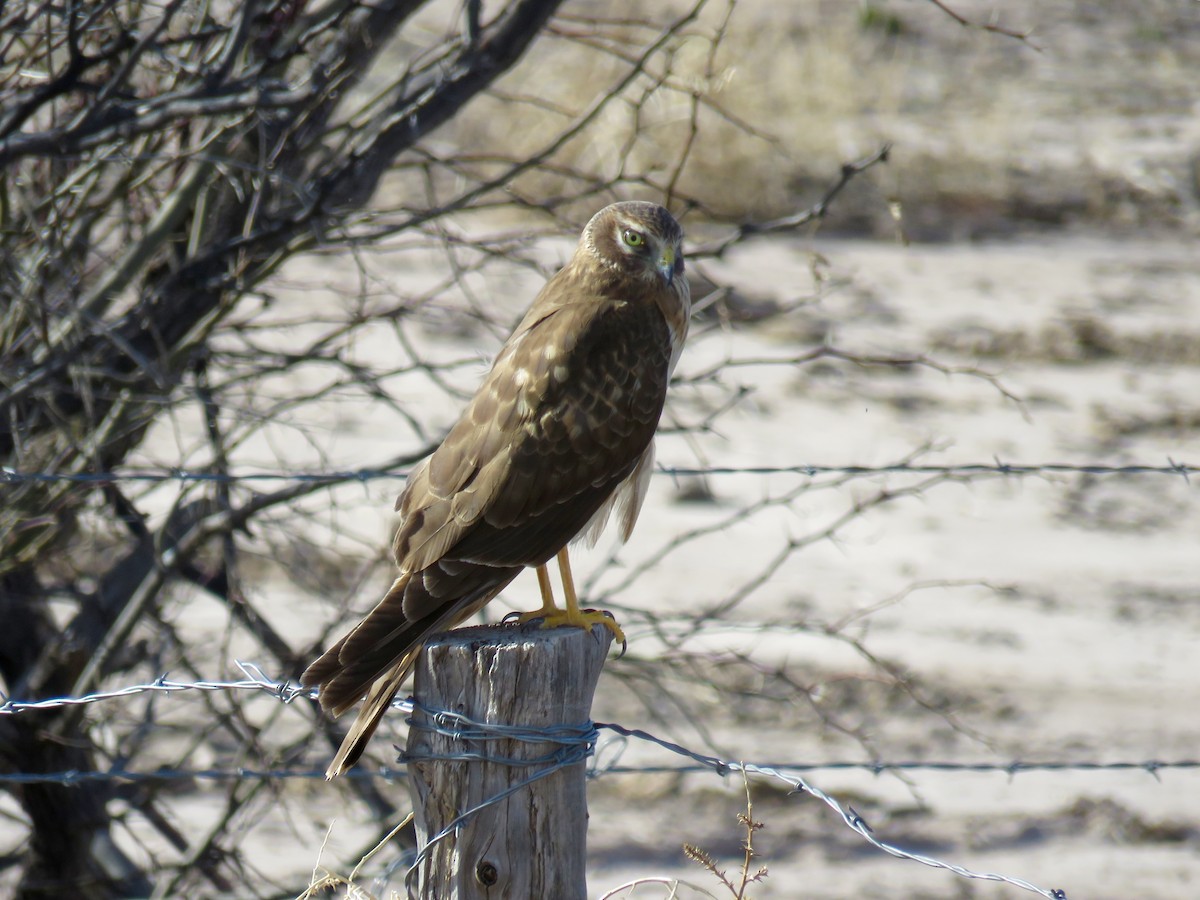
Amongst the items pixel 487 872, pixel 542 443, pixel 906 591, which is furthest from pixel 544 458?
pixel 906 591

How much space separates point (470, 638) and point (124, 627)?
1.92 meters

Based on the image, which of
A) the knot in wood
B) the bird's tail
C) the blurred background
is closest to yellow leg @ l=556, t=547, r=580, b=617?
the bird's tail

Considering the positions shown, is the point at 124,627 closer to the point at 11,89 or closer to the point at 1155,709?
the point at 11,89

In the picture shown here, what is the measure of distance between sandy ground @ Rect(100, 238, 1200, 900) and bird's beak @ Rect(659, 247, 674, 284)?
0.43 meters

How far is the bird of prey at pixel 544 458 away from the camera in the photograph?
8.43 ft

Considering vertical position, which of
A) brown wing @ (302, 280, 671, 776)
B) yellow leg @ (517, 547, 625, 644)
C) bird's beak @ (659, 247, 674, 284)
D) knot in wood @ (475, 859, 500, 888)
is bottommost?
knot in wood @ (475, 859, 500, 888)

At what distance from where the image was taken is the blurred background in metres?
3.92

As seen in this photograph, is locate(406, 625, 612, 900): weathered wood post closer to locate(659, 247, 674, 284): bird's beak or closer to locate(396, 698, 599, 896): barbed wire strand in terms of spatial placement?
locate(396, 698, 599, 896): barbed wire strand

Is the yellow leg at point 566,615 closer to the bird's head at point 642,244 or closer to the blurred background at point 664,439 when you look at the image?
the blurred background at point 664,439

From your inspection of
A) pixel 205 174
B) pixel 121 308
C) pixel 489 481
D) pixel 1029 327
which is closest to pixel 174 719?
pixel 121 308

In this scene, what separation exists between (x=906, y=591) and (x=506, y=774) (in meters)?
1.63

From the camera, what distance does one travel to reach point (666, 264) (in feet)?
11.3

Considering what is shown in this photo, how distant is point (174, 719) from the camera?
20.2 feet

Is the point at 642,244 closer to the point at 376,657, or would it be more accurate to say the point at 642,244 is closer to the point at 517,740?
the point at 376,657
